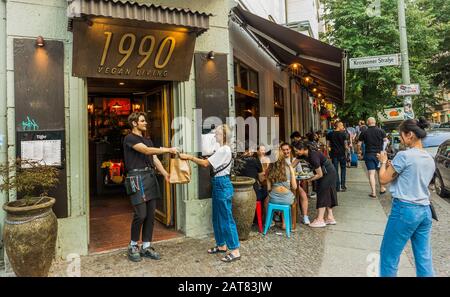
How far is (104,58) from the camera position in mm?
4625

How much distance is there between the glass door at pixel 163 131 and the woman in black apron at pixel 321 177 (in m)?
2.25

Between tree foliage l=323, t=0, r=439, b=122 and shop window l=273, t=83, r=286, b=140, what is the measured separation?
178 inches

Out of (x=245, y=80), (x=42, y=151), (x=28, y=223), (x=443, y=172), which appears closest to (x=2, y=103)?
(x=42, y=151)

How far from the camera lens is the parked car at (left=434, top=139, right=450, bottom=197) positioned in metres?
8.05

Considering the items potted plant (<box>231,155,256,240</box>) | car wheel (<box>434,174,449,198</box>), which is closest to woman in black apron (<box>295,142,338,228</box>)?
potted plant (<box>231,155,256,240</box>)

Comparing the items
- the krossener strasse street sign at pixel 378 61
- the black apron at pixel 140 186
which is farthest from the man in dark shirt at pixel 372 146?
the black apron at pixel 140 186

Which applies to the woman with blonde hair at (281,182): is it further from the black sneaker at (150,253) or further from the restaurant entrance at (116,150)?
the black sneaker at (150,253)

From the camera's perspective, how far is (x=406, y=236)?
303 cm

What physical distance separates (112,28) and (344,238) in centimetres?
454

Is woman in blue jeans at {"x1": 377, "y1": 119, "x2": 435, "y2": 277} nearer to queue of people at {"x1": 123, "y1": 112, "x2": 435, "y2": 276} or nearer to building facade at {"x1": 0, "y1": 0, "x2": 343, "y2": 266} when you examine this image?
queue of people at {"x1": 123, "y1": 112, "x2": 435, "y2": 276}

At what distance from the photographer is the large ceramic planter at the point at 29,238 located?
3574 millimetres

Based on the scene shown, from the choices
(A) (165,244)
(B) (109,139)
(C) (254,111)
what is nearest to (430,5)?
(C) (254,111)
